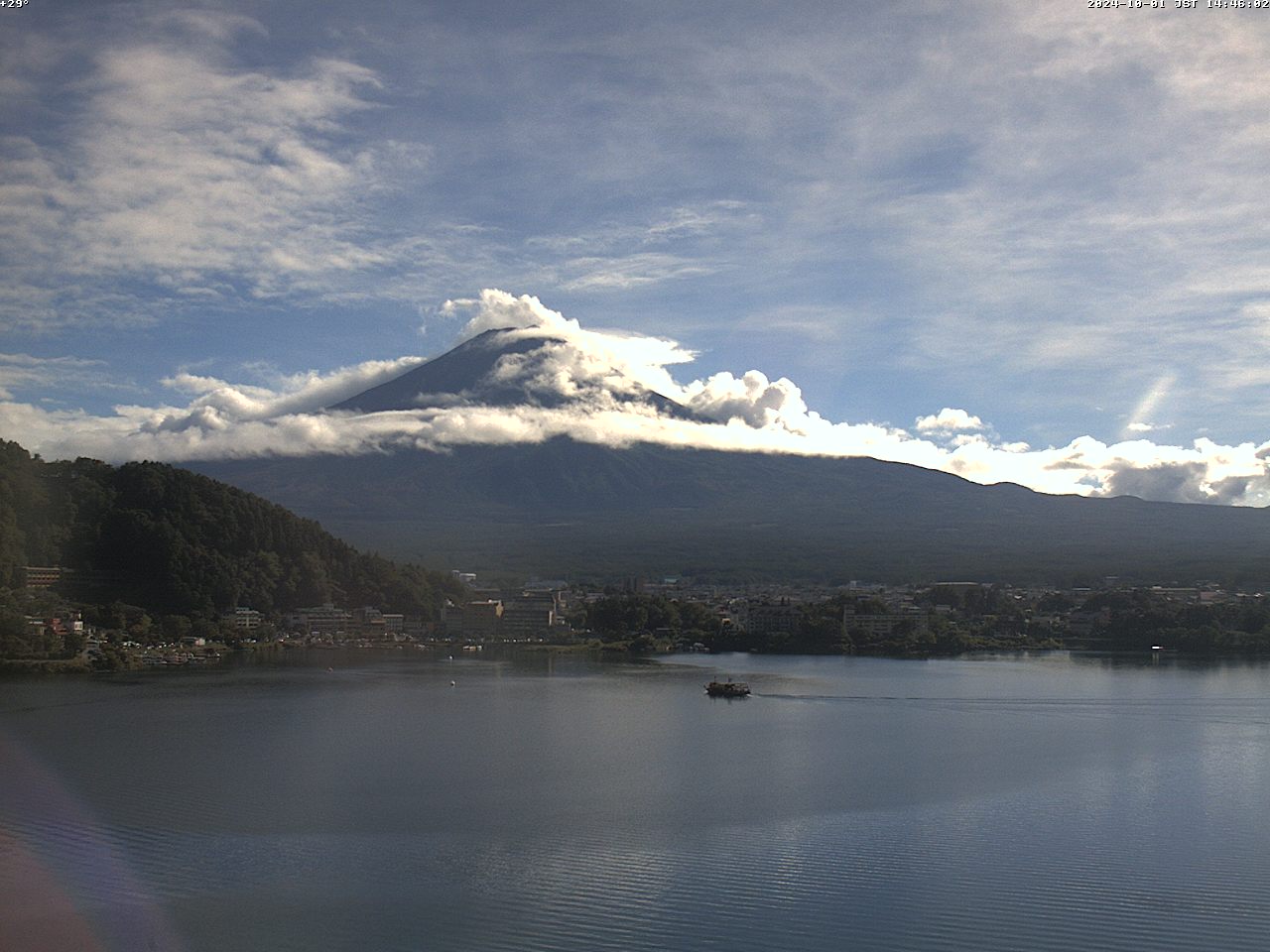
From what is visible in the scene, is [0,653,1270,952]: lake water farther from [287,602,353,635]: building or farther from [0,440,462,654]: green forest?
[287,602,353,635]: building

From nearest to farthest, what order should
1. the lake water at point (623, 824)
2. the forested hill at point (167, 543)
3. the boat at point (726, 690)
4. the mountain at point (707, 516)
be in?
the lake water at point (623, 824) → the boat at point (726, 690) → the forested hill at point (167, 543) → the mountain at point (707, 516)

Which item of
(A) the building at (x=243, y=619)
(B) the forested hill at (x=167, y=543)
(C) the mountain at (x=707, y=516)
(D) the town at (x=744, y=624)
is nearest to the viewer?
(B) the forested hill at (x=167, y=543)

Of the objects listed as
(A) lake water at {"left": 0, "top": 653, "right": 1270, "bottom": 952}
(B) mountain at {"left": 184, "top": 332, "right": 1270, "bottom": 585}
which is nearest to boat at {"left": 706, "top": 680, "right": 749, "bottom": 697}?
(A) lake water at {"left": 0, "top": 653, "right": 1270, "bottom": 952}

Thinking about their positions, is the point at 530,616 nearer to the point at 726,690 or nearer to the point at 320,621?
the point at 320,621

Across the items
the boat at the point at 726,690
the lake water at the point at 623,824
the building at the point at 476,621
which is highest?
the building at the point at 476,621

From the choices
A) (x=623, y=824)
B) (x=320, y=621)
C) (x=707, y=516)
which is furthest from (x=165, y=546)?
(x=707, y=516)

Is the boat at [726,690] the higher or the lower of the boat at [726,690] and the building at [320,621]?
the lower

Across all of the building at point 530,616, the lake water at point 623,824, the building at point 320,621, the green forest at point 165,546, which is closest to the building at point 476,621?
the building at point 530,616

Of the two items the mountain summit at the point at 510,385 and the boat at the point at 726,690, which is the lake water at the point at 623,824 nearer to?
the boat at the point at 726,690
